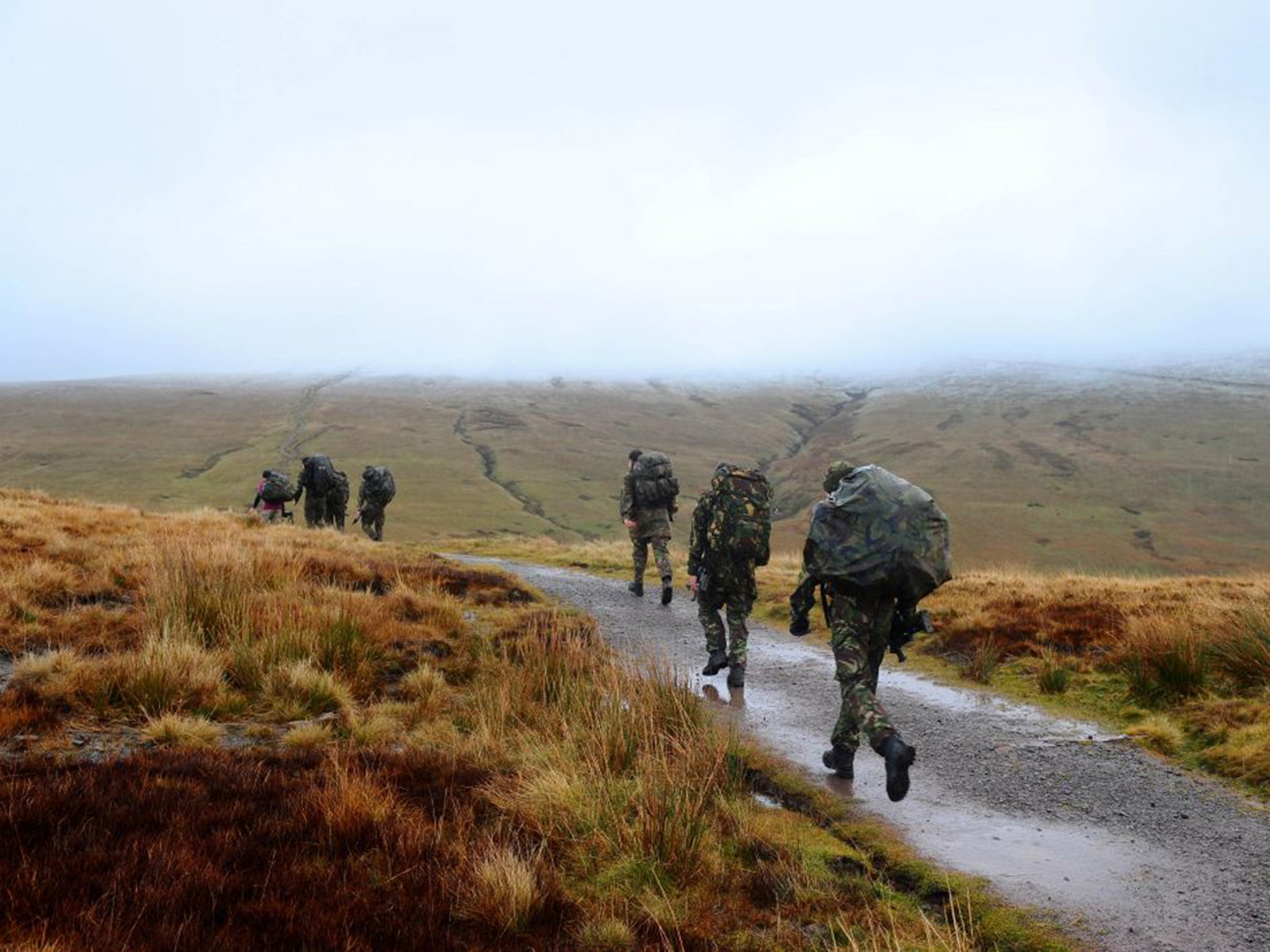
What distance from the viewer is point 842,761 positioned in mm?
6707

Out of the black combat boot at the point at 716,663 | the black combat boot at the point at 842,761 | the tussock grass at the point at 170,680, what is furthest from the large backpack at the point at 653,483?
the tussock grass at the point at 170,680

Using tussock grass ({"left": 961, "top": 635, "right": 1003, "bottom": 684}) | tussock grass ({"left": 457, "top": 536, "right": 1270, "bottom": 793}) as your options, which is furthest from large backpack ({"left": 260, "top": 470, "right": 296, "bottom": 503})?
tussock grass ({"left": 961, "top": 635, "right": 1003, "bottom": 684})

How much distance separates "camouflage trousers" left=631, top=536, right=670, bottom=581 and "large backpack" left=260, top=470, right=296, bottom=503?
10121 mm

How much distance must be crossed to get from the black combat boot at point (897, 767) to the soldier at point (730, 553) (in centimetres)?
414

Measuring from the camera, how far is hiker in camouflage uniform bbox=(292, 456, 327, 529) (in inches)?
921

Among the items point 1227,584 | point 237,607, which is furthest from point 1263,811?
point 1227,584

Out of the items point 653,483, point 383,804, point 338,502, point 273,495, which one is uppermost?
point 653,483

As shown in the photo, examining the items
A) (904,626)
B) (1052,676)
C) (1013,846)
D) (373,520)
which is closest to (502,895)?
(1013,846)

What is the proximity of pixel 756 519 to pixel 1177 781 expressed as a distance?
16.8ft

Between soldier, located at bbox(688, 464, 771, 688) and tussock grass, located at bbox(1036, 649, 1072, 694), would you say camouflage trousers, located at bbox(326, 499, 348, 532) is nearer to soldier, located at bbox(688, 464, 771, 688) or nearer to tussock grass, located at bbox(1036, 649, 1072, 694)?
soldier, located at bbox(688, 464, 771, 688)

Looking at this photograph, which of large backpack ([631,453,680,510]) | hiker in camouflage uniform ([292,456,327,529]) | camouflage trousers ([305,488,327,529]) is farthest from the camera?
camouflage trousers ([305,488,327,529])

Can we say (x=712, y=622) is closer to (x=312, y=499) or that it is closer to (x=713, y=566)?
(x=713, y=566)

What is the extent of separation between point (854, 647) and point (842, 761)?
0.95 m

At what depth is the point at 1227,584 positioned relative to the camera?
15.3 metres
